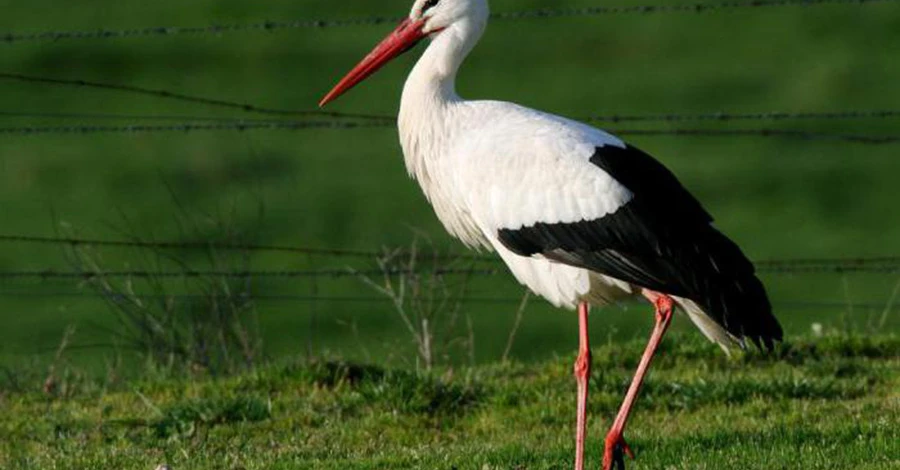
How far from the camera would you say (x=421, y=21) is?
27.6ft

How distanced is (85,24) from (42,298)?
5.73m

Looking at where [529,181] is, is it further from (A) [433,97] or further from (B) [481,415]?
(B) [481,415]

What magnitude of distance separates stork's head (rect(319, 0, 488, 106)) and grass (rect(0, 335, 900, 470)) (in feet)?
3.94

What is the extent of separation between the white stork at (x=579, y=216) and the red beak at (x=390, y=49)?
0.89 ft

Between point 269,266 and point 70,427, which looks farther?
point 269,266

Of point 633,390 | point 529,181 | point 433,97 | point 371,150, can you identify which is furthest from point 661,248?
point 371,150

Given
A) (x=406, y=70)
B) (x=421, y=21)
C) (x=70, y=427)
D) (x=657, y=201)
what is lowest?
(x=70, y=427)

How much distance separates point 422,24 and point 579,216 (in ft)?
3.97

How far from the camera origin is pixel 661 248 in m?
7.34

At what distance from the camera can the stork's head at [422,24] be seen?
27.2ft

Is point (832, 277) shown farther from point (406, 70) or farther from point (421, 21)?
point (421, 21)

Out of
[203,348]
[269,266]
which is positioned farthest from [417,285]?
[269,266]

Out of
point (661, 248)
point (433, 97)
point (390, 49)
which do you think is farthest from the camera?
point (390, 49)

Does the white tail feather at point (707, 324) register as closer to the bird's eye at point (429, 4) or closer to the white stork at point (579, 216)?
the white stork at point (579, 216)
